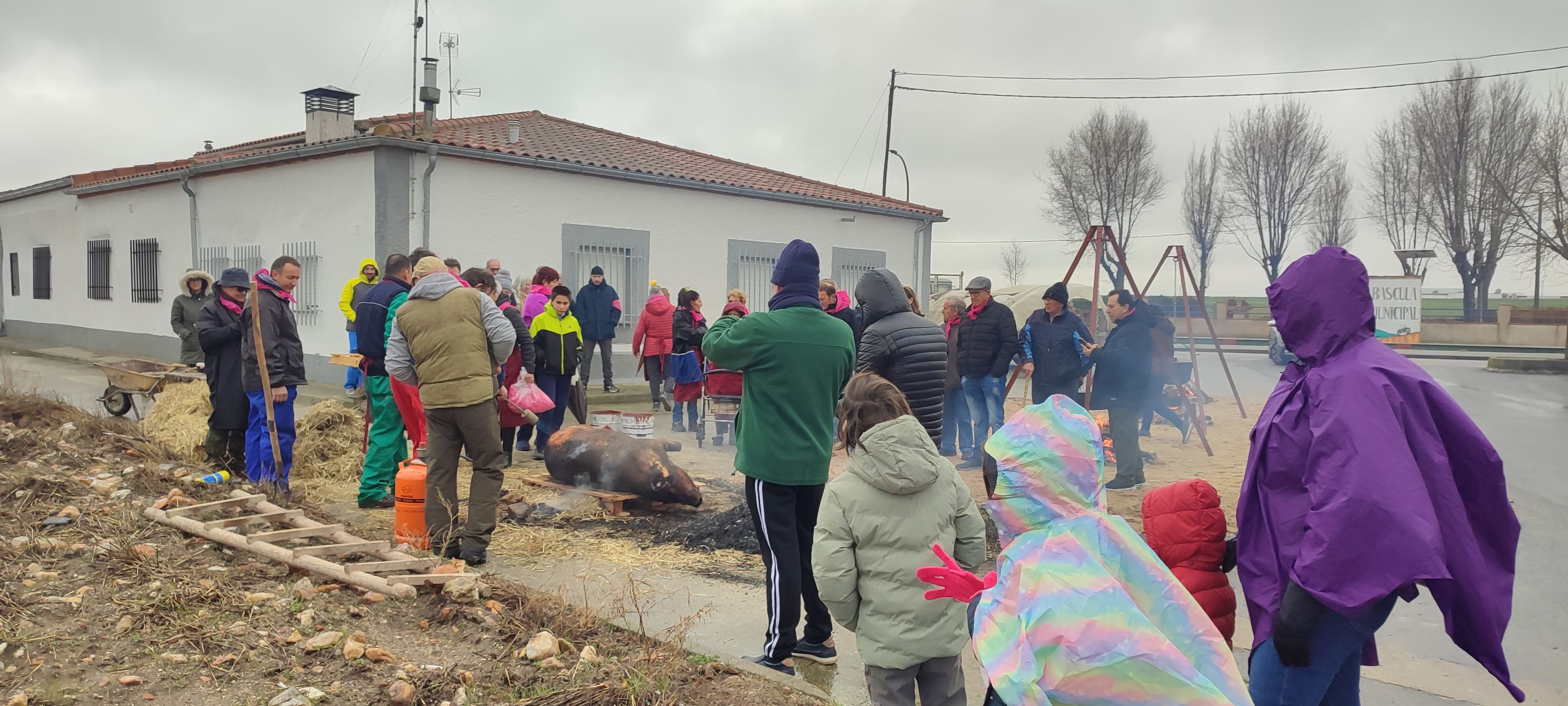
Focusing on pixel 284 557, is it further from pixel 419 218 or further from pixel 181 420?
pixel 419 218

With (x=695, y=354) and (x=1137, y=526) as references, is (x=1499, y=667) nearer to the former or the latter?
(x=1137, y=526)

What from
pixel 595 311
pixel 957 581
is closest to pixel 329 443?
pixel 595 311

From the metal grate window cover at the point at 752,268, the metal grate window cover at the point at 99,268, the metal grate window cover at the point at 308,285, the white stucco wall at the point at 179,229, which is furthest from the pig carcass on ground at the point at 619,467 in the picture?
the metal grate window cover at the point at 99,268

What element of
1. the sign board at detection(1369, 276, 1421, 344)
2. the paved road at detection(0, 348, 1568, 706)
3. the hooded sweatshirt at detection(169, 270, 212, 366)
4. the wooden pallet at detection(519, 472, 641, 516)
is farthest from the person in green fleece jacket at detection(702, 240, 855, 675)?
the sign board at detection(1369, 276, 1421, 344)

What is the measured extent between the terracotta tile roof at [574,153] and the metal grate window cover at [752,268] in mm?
1100

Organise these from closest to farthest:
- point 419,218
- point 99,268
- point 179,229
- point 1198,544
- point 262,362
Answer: point 1198,544 → point 262,362 → point 419,218 → point 179,229 → point 99,268

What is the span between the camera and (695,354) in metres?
11.4

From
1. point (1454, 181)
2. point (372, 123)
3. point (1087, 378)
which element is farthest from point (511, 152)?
point (1454, 181)

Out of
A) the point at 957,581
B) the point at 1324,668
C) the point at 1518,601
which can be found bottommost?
the point at 1518,601

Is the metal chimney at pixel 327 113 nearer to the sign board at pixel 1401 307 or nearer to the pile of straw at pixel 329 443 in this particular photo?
the pile of straw at pixel 329 443

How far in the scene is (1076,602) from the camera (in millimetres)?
2266

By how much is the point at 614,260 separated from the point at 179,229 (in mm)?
8260

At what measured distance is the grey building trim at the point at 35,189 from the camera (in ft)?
71.7

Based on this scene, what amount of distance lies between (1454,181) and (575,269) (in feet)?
123
